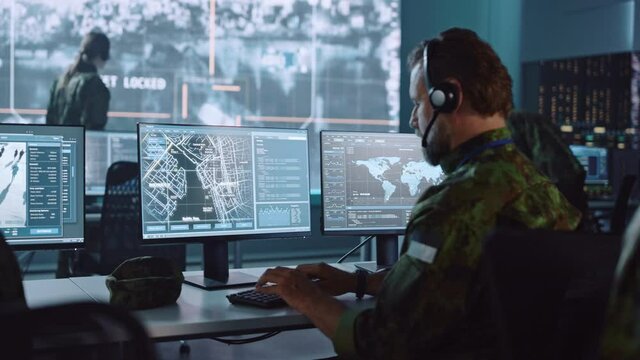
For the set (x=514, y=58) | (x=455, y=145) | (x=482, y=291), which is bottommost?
(x=482, y=291)

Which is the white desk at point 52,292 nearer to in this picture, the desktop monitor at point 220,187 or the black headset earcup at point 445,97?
the desktop monitor at point 220,187

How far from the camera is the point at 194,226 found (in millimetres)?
2240

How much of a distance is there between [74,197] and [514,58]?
4.80 meters

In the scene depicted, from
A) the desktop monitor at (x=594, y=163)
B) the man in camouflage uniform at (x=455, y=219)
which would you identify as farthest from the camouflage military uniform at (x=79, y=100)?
the desktop monitor at (x=594, y=163)

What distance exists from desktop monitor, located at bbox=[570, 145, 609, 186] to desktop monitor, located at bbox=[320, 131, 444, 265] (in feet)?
17.3

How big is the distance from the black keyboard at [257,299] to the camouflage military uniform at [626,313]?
1326 millimetres

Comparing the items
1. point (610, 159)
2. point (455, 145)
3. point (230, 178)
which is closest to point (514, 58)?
point (610, 159)

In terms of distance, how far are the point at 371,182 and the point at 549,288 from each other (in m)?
1.56

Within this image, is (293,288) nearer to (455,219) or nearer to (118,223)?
(455,219)

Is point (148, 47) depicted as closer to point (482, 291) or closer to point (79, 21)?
point (79, 21)

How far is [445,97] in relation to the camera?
5.30 ft

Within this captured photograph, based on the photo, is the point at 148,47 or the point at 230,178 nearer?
the point at 230,178

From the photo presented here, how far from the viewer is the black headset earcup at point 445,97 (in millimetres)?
1612

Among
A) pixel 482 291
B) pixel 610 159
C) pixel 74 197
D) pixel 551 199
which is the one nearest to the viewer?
pixel 482 291
